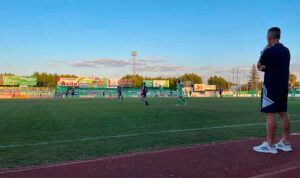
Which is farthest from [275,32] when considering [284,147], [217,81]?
[217,81]

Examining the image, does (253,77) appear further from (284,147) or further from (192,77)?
(284,147)

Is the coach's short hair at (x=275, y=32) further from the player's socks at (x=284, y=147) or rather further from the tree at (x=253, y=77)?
the tree at (x=253, y=77)

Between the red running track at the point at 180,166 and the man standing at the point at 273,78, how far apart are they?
479mm

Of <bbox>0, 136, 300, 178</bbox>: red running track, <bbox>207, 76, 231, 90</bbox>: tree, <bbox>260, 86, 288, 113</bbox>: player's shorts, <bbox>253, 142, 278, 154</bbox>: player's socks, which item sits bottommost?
<bbox>0, 136, 300, 178</bbox>: red running track

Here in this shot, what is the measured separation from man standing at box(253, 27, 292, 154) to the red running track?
48 cm

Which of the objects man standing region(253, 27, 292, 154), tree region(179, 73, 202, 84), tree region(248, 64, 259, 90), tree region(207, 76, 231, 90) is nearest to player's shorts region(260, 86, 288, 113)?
man standing region(253, 27, 292, 154)

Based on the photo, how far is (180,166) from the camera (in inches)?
193

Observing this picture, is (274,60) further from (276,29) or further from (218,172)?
(218,172)

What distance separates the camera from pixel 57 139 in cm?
801

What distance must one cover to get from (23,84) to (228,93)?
4891cm

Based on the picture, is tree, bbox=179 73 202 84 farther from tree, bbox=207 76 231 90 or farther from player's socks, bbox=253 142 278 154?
player's socks, bbox=253 142 278 154

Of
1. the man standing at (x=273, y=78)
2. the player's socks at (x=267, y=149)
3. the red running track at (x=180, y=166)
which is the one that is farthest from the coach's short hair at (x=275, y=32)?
the red running track at (x=180, y=166)

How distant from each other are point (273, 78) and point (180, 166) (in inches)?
88.9

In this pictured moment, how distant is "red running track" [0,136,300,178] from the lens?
4.48 m
